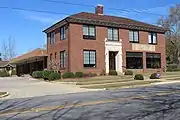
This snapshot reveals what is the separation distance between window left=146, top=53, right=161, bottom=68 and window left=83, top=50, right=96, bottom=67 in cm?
950

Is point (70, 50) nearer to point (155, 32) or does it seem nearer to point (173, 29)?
point (155, 32)

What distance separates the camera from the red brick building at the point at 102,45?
37781 mm

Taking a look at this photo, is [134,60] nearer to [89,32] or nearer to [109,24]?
[109,24]

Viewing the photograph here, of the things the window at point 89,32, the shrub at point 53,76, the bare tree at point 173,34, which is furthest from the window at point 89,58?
the bare tree at point 173,34

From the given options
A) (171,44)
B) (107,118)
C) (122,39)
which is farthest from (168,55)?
(107,118)

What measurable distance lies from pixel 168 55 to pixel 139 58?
30931 mm

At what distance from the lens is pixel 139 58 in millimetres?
44000

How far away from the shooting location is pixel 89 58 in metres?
38.8

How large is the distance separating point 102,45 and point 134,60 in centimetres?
611

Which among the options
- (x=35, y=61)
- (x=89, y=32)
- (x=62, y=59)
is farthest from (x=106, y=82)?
(x=35, y=61)

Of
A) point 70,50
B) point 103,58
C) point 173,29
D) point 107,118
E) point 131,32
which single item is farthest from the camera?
point 173,29

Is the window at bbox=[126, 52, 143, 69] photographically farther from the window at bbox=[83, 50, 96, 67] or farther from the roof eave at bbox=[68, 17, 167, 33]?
the window at bbox=[83, 50, 96, 67]

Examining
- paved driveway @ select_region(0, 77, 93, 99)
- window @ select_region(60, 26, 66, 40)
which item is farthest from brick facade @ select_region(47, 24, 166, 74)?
paved driveway @ select_region(0, 77, 93, 99)

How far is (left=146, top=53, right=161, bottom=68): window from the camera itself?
147 ft
